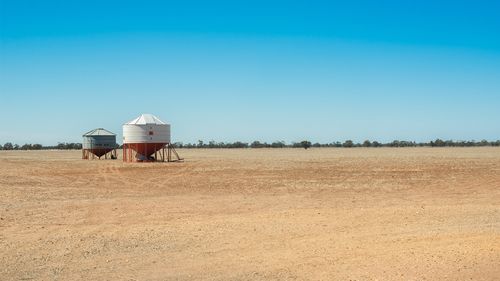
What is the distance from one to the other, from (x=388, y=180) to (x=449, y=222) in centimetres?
1197

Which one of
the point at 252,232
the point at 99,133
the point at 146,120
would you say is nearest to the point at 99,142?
the point at 99,133

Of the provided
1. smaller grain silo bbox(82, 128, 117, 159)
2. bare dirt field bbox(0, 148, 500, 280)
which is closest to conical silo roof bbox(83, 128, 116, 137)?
smaller grain silo bbox(82, 128, 117, 159)

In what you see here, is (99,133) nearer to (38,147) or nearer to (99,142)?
(99,142)

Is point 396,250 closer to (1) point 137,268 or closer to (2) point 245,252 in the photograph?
(2) point 245,252

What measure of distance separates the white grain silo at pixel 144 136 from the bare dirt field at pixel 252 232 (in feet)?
67.3

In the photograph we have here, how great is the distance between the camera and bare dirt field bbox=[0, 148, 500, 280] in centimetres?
847

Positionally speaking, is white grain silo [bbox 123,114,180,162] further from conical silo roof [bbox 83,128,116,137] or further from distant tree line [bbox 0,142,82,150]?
distant tree line [bbox 0,142,82,150]

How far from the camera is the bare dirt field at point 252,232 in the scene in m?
8.47

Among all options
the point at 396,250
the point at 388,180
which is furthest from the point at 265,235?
the point at 388,180

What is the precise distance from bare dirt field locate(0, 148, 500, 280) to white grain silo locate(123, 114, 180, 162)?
20527 millimetres

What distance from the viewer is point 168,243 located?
1052cm

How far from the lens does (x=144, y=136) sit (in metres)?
43.2

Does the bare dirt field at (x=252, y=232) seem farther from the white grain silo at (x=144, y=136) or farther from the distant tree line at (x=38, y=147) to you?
the distant tree line at (x=38, y=147)

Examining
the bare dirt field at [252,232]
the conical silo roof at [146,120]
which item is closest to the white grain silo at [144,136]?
the conical silo roof at [146,120]
